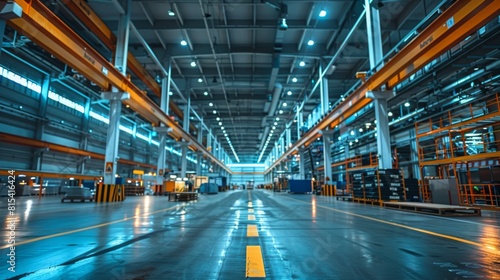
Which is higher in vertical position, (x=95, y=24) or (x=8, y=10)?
(x=95, y=24)

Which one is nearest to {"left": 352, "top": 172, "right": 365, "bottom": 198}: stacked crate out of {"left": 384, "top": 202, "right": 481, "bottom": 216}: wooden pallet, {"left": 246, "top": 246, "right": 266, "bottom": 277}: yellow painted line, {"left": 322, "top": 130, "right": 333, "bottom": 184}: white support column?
{"left": 384, "top": 202, "right": 481, "bottom": 216}: wooden pallet

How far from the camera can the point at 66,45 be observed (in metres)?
10.5

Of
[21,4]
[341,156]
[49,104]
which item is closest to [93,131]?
[49,104]

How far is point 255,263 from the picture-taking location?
3244mm

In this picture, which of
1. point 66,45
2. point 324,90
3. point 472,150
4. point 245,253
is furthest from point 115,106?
point 472,150

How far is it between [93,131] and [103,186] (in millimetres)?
15385

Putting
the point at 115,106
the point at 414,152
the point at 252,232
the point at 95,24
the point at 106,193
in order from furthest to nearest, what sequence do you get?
the point at 414,152, the point at 115,106, the point at 106,193, the point at 95,24, the point at 252,232

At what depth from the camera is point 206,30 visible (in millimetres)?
19391

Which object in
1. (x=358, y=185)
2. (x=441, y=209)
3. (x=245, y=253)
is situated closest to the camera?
(x=245, y=253)

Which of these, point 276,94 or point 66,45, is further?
point 276,94

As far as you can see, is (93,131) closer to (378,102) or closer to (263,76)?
(263,76)

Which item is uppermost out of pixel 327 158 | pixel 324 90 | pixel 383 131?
pixel 324 90

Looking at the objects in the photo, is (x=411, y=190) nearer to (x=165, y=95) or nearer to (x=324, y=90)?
(x=324, y=90)

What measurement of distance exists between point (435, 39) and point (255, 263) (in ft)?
34.1
